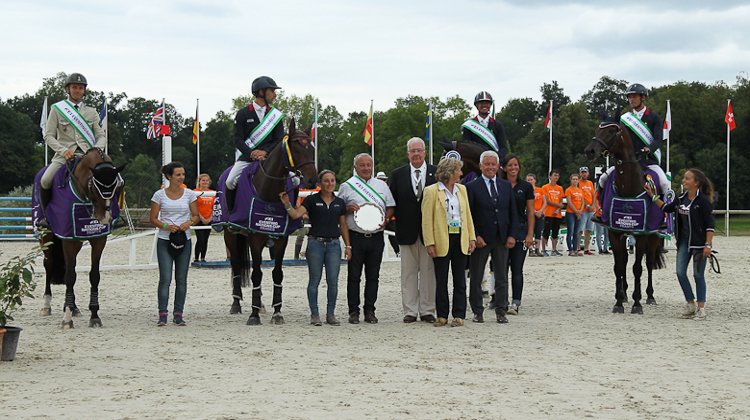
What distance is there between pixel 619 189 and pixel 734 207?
49.5 m

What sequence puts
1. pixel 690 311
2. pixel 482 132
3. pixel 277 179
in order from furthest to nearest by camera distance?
pixel 482 132
pixel 690 311
pixel 277 179

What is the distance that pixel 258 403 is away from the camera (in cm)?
506

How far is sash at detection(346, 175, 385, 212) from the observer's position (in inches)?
350

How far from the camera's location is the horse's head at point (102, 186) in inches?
339

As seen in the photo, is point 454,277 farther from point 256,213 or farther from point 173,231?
point 173,231

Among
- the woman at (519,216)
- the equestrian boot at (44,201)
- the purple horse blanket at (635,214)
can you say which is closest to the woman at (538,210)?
the purple horse blanket at (635,214)

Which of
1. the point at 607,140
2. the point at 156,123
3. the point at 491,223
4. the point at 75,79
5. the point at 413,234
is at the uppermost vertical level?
the point at 156,123

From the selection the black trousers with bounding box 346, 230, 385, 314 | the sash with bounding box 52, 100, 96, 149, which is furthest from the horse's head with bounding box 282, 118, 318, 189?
the sash with bounding box 52, 100, 96, 149

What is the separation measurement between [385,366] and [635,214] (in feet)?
16.9

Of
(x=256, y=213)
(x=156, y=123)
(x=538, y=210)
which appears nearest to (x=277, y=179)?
(x=256, y=213)

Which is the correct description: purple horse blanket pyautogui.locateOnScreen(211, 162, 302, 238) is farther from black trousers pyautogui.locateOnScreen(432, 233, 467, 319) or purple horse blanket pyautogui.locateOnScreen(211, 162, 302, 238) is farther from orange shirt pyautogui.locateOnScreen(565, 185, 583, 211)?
orange shirt pyautogui.locateOnScreen(565, 185, 583, 211)

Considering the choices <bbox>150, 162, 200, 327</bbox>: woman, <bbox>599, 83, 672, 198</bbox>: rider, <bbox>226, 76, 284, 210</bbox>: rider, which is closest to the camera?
<bbox>150, 162, 200, 327</bbox>: woman

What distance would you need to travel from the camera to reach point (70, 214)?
8.80 meters

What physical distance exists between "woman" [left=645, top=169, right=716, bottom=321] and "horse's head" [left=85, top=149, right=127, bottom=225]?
23.2 ft
